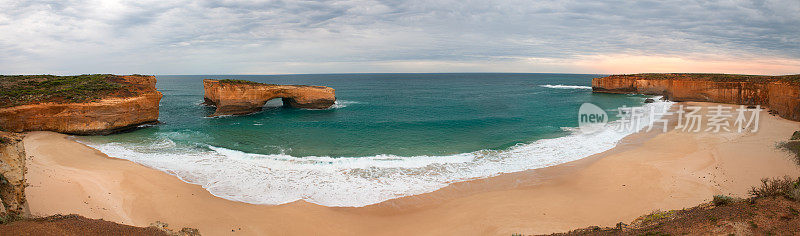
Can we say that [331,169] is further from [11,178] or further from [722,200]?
[722,200]

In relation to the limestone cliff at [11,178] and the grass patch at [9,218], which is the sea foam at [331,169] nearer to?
the limestone cliff at [11,178]

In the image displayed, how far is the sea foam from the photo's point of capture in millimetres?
12234

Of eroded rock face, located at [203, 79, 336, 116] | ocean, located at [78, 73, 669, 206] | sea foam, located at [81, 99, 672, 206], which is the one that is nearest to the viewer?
sea foam, located at [81, 99, 672, 206]

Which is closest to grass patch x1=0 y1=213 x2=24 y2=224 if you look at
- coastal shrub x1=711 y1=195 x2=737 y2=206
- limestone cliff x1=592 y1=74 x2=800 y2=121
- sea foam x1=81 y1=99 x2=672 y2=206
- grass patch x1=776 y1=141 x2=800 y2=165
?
sea foam x1=81 y1=99 x2=672 y2=206

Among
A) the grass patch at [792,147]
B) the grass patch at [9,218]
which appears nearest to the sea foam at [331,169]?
the grass patch at [9,218]

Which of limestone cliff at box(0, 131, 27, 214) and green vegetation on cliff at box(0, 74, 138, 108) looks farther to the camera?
green vegetation on cliff at box(0, 74, 138, 108)

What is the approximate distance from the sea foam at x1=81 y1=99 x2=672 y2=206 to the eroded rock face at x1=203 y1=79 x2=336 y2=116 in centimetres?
1122

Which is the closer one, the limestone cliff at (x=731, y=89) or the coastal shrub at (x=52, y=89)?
the coastal shrub at (x=52, y=89)

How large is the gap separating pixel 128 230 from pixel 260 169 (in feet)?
27.7

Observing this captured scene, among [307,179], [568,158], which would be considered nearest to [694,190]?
[568,158]

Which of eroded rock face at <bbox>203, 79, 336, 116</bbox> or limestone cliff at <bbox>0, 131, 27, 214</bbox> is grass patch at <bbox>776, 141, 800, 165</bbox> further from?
eroded rock face at <bbox>203, 79, 336, 116</bbox>

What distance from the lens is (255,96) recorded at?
101ft

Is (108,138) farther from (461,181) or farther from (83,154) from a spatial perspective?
(461,181)

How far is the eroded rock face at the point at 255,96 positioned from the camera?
2980cm
